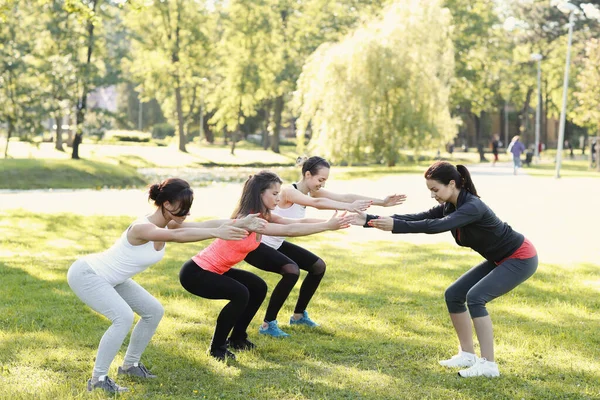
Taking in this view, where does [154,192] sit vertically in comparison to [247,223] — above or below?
above

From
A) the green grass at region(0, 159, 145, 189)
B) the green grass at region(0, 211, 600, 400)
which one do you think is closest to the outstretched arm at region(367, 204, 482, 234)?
the green grass at region(0, 211, 600, 400)

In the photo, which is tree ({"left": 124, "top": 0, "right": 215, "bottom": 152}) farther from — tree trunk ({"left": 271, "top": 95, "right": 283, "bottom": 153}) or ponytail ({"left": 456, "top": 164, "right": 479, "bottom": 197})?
ponytail ({"left": 456, "top": 164, "right": 479, "bottom": 197})

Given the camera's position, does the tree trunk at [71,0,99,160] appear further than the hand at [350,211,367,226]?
Yes

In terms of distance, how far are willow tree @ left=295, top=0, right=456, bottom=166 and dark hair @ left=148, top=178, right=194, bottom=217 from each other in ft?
108

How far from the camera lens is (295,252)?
317 inches

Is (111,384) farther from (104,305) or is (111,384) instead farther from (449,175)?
(449,175)

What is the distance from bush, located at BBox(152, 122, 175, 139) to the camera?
84438 millimetres

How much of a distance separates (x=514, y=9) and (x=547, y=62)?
29.0 feet

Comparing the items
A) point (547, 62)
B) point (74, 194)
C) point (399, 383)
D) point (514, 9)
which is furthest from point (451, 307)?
point (547, 62)

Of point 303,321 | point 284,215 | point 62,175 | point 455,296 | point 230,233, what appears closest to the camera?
point 230,233

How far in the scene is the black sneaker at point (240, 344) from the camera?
7227 mm

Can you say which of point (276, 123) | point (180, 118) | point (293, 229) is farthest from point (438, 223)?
point (276, 123)

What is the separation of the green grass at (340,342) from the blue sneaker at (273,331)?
0.50ft

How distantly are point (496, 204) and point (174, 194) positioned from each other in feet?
60.3
